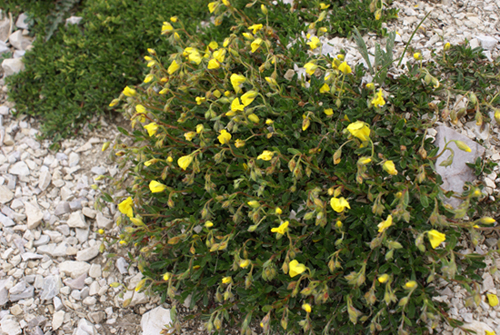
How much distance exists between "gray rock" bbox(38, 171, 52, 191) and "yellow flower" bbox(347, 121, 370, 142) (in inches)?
113

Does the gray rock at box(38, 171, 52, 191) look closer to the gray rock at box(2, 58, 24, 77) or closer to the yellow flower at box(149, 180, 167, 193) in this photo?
the gray rock at box(2, 58, 24, 77)

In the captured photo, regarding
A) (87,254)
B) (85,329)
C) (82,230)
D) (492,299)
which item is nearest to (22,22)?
(82,230)

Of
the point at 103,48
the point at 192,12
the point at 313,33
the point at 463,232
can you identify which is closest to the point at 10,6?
the point at 103,48

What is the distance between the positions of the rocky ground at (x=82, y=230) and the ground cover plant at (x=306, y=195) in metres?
0.18

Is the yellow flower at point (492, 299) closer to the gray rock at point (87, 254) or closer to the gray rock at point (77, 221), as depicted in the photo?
the gray rock at point (87, 254)

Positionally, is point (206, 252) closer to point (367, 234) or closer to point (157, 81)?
point (367, 234)

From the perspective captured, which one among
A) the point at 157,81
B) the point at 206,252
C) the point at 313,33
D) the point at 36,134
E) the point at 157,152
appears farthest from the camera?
the point at 36,134

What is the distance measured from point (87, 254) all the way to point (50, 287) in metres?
0.36

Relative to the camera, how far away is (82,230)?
3414 mm

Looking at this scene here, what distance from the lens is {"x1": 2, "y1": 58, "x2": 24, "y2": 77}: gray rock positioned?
4.33 metres

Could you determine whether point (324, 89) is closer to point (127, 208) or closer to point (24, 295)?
point (127, 208)

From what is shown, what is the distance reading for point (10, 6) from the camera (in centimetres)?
467

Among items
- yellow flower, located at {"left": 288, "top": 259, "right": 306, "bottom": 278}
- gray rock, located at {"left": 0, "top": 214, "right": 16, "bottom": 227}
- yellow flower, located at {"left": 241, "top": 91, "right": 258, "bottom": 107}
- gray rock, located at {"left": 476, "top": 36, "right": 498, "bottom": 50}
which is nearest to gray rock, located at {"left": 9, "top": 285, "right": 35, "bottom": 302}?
gray rock, located at {"left": 0, "top": 214, "right": 16, "bottom": 227}

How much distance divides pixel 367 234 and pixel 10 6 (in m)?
4.82
